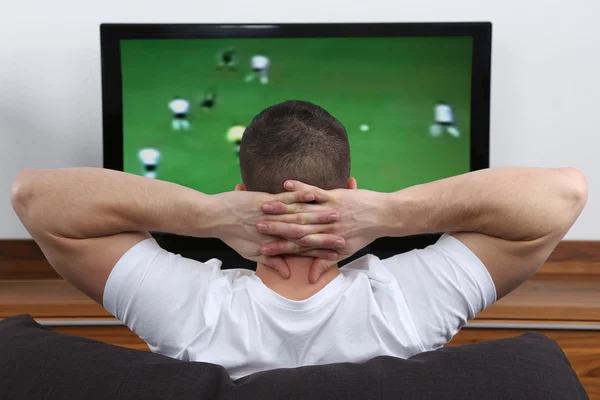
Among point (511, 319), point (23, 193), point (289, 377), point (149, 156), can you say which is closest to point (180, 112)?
point (149, 156)

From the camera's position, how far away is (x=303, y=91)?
8.25 ft

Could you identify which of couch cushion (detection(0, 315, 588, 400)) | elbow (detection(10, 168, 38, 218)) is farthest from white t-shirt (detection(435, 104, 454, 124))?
couch cushion (detection(0, 315, 588, 400))

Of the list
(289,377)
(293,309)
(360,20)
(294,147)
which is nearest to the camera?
(289,377)

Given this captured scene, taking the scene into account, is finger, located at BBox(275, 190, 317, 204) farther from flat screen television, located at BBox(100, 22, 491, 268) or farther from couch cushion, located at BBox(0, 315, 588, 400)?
flat screen television, located at BBox(100, 22, 491, 268)

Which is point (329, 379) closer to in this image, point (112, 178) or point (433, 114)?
point (112, 178)

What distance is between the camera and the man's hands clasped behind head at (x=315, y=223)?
1.00 metres

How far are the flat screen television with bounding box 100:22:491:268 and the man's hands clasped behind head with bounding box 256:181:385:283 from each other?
1447mm

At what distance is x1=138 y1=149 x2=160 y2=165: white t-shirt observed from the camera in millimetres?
2543

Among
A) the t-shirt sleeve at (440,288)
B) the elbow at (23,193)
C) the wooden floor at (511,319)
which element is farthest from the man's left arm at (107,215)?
the wooden floor at (511,319)

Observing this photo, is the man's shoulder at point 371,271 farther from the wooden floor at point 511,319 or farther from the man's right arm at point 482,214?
the wooden floor at point 511,319

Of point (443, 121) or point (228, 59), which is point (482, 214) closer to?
point (443, 121)

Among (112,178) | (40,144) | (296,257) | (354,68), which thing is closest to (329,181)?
(296,257)

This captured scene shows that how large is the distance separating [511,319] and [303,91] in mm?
1030

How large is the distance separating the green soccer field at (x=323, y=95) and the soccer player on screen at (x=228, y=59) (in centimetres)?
2
